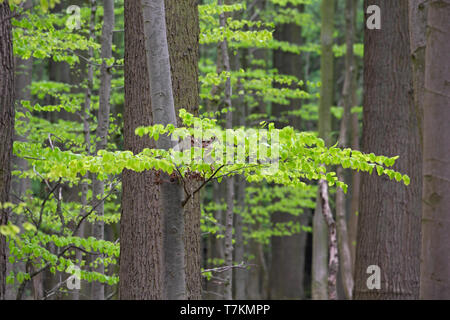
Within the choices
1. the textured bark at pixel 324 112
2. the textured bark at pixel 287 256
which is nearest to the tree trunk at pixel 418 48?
the textured bark at pixel 324 112

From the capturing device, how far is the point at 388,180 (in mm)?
9344

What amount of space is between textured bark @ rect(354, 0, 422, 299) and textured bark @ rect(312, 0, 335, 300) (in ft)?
9.86

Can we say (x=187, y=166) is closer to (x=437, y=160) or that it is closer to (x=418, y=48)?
(x=437, y=160)

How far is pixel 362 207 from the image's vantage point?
378 inches

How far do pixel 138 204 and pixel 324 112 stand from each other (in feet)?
22.7

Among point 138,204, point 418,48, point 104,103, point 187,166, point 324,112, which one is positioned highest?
point 324,112

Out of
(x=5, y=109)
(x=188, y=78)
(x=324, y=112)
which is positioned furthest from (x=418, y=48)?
(x=324, y=112)

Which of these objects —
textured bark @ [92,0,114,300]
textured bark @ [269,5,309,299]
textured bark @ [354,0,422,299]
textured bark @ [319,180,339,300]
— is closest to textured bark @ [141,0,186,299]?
textured bark @ [92,0,114,300]

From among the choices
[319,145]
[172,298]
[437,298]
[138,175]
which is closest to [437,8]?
[319,145]

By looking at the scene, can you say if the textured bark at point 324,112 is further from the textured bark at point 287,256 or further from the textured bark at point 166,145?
the textured bark at point 166,145

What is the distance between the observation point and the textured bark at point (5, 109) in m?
5.55

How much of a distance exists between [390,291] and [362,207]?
4.41 ft
